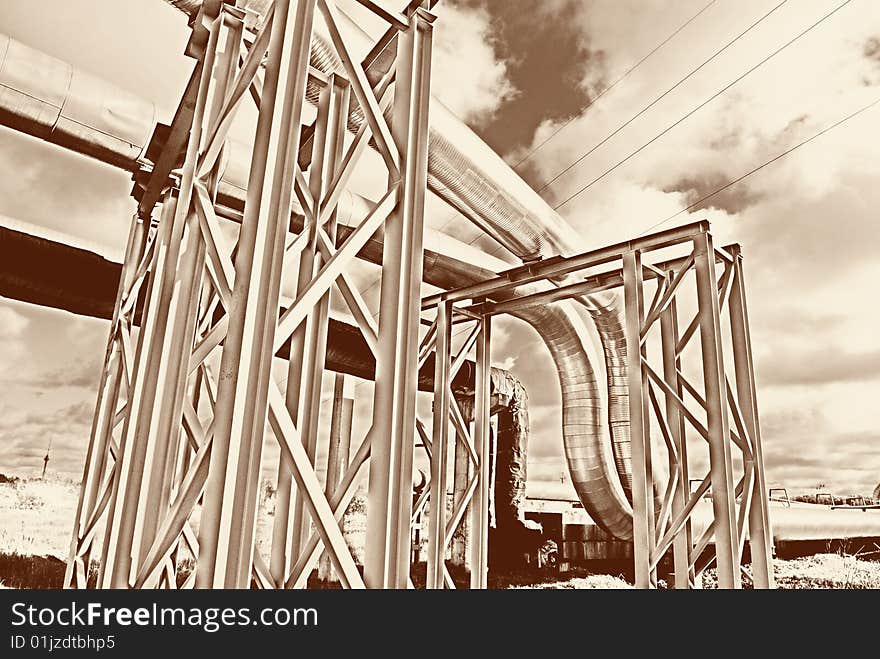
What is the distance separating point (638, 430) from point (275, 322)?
13.5 ft

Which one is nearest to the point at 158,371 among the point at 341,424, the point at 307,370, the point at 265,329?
the point at 307,370

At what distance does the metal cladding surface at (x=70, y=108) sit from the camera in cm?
434

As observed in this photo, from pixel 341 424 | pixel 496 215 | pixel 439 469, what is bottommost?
pixel 439 469

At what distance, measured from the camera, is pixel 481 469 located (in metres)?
7.20

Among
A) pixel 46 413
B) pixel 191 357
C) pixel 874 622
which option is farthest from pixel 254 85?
pixel 46 413

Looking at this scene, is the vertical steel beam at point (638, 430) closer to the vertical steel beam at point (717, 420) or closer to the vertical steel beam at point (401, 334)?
the vertical steel beam at point (717, 420)

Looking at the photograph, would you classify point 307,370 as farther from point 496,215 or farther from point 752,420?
point 752,420

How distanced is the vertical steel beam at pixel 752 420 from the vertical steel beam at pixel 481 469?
275 centimetres

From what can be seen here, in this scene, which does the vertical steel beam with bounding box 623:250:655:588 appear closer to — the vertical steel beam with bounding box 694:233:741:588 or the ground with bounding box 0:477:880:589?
the vertical steel beam with bounding box 694:233:741:588

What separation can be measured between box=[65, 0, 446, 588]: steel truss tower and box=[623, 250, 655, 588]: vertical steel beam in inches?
124

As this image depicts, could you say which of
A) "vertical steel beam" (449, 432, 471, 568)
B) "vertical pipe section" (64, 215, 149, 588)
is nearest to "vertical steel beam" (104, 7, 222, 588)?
"vertical pipe section" (64, 215, 149, 588)

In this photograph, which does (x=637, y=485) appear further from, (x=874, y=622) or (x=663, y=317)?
(x=874, y=622)

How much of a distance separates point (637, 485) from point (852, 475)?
960 centimetres

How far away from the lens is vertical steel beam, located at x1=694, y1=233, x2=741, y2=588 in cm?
508
